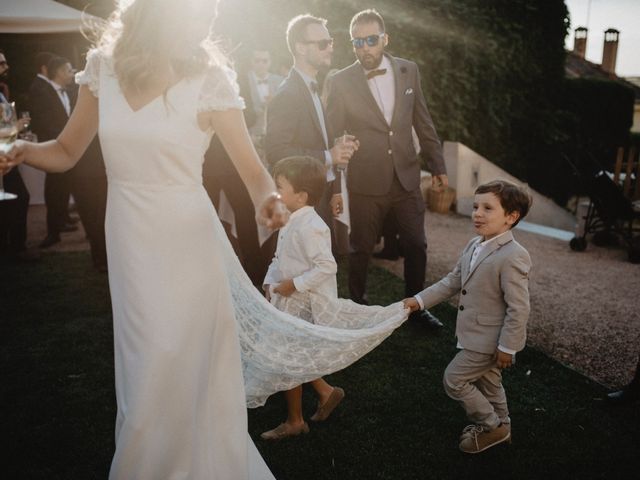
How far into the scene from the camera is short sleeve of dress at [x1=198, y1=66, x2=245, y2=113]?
6.67 feet

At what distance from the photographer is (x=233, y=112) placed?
2.08m

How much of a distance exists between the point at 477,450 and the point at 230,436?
137 centimetres

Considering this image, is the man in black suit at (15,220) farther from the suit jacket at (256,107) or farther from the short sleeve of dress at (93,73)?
the short sleeve of dress at (93,73)

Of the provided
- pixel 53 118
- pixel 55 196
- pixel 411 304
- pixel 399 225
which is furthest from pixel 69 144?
pixel 53 118

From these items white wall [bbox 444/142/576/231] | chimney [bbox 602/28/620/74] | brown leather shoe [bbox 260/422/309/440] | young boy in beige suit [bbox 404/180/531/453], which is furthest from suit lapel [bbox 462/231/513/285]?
chimney [bbox 602/28/620/74]

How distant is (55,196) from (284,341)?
232 inches

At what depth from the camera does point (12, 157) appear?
2.08 m

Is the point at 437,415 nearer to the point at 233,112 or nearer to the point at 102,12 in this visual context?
the point at 233,112

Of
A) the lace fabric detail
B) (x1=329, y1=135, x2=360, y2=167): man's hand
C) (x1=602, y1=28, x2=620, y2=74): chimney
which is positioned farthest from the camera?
(x1=602, y1=28, x2=620, y2=74): chimney

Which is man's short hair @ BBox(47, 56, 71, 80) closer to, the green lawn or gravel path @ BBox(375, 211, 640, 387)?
the green lawn

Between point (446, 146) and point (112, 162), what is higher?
point (112, 162)

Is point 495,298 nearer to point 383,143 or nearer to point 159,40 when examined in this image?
point 159,40

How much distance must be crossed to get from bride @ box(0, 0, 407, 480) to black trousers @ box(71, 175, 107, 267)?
4.20 metres

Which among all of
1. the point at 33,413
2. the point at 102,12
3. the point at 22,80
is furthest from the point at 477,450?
the point at 22,80
